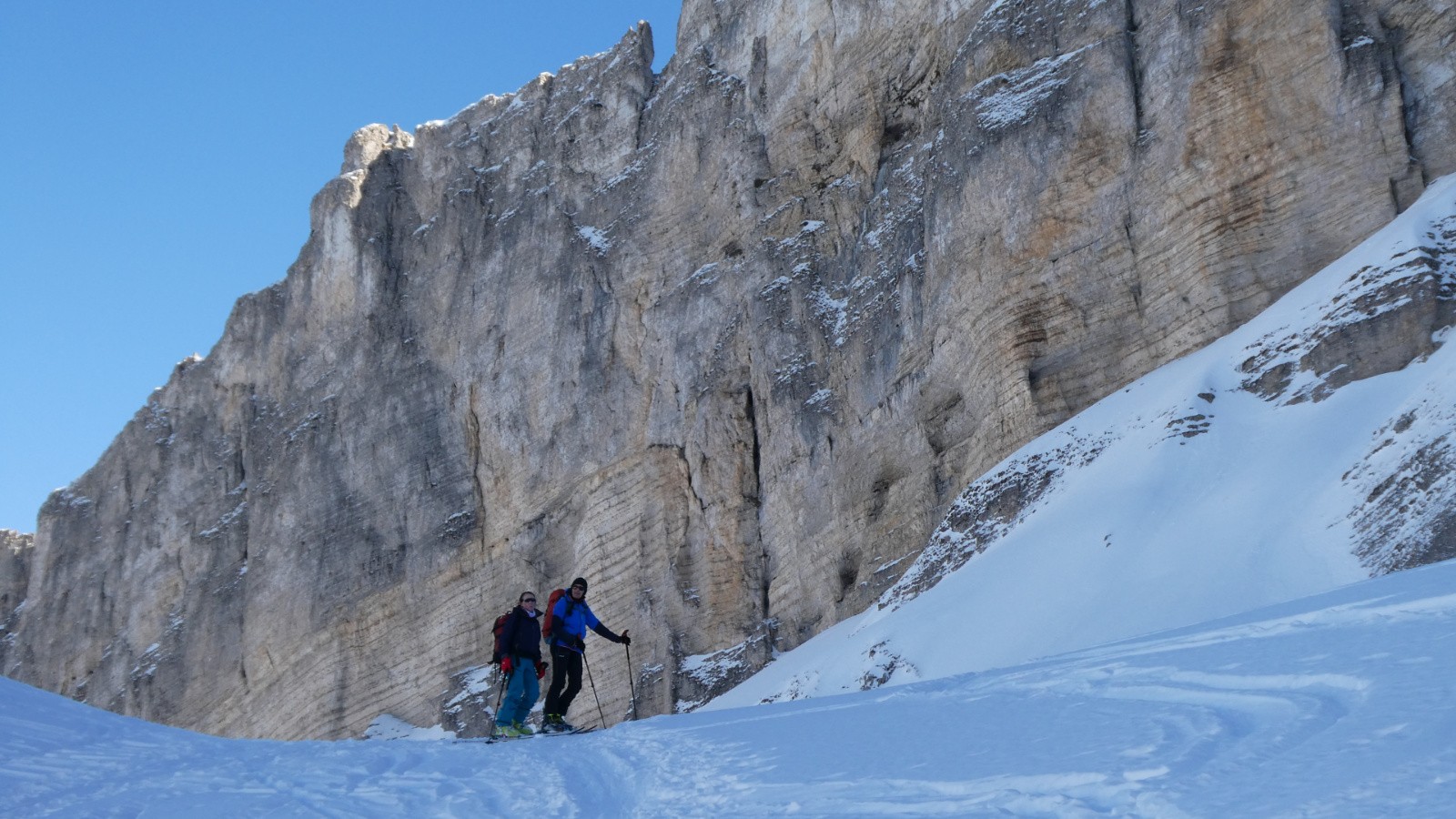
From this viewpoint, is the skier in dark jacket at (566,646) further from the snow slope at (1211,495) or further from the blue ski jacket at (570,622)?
the snow slope at (1211,495)

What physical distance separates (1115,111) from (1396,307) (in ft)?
26.0

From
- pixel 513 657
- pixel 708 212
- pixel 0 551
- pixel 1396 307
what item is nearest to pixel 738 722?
pixel 513 657

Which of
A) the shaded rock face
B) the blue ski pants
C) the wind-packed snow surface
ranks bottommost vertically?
the wind-packed snow surface

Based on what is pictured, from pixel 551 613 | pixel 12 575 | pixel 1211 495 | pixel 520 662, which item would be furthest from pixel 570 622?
pixel 12 575

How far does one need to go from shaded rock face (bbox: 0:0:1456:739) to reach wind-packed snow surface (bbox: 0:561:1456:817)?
46.6ft

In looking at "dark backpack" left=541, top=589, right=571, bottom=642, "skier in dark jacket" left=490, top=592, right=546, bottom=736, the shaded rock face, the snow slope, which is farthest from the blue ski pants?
the shaded rock face

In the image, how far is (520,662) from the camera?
12.8 meters

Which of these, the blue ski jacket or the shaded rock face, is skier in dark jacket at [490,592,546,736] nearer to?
the blue ski jacket

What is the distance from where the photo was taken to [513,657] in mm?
12766

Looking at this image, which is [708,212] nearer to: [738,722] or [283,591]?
[283,591]

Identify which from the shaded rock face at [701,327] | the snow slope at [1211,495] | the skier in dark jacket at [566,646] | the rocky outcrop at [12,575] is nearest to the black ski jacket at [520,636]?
the skier in dark jacket at [566,646]

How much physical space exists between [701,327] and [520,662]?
21.2 m

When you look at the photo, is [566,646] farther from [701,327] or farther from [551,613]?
[701,327]

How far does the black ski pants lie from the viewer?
1274 centimetres
